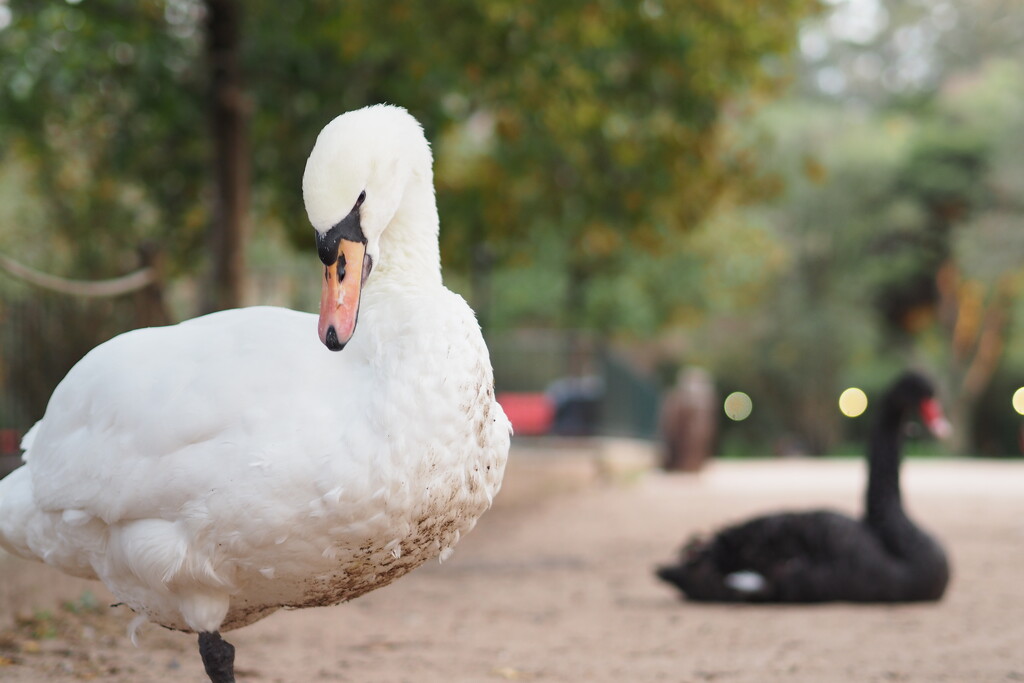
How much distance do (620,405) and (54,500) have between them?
15.4 m

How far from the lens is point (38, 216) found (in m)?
12.1

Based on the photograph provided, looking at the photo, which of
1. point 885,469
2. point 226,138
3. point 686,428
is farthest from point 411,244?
point 686,428

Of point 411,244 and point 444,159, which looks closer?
point 411,244

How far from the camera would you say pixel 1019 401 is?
31.3 m

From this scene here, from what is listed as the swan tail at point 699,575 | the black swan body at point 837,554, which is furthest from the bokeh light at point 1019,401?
the swan tail at point 699,575

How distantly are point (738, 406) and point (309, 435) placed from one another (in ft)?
108

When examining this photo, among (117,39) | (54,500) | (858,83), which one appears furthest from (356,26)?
(858,83)

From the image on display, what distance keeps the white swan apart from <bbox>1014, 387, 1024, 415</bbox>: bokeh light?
3067 centimetres

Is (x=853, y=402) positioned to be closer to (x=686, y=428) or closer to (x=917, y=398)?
(x=686, y=428)

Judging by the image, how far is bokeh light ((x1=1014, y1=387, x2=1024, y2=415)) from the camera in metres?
31.2

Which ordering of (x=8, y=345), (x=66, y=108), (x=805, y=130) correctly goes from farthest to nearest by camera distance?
(x=805, y=130) → (x=66, y=108) → (x=8, y=345)

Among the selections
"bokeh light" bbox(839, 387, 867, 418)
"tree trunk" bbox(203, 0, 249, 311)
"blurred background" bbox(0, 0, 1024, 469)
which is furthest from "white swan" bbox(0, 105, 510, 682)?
"bokeh light" bbox(839, 387, 867, 418)

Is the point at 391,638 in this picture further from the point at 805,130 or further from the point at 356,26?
the point at 805,130

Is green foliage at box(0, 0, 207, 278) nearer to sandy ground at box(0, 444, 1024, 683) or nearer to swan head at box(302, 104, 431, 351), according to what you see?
sandy ground at box(0, 444, 1024, 683)
